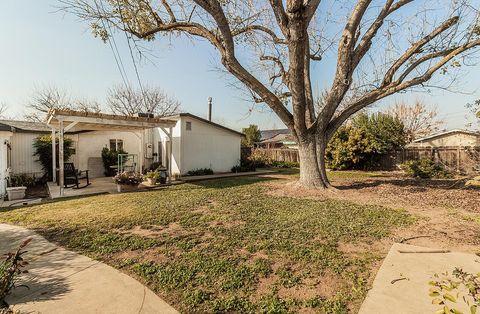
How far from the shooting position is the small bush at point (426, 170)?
13094 mm

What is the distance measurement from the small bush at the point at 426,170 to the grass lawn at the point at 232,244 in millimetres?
8875

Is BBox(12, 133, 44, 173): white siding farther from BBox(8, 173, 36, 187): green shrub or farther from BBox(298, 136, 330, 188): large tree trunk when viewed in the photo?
BBox(298, 136, 330, 188): large tree trunk

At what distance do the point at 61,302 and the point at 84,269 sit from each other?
77 cm

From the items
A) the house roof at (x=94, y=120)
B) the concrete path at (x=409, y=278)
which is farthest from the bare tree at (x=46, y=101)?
the concrete path at (x=409, y=278)

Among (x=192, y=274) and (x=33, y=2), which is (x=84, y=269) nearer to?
(x=192, y=274)

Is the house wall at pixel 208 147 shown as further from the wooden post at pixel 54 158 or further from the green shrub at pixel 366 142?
the green shrub at pixel 366 142

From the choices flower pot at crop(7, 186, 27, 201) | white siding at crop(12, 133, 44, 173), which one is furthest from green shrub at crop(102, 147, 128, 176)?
flower pot at crop(7, 186, 27, 201)

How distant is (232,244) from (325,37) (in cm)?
963

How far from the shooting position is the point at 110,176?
45.7 ft

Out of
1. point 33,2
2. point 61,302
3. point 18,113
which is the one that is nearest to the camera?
point 61,302

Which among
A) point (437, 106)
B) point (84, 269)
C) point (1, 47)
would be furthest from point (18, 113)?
point (437, 106)

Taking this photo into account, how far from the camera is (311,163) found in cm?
892

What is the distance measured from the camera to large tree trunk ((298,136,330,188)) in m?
8.87

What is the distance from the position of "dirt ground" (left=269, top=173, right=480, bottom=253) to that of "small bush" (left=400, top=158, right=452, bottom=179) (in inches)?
169
